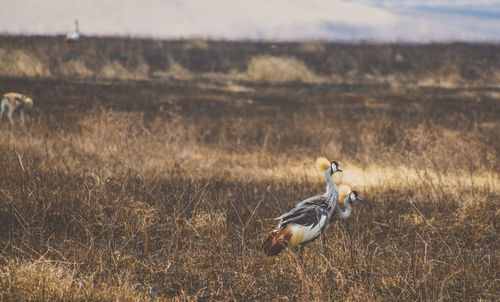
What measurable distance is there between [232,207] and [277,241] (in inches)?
84.9

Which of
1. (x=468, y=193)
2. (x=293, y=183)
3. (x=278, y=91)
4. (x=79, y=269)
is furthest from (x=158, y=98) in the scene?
(x=79, y=269)

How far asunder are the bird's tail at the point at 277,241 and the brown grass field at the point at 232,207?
0.69ft

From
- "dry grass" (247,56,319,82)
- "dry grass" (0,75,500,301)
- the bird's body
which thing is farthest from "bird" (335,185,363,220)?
"dry grass" (247,56,319,82)

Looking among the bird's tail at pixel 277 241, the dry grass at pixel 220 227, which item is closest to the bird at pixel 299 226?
the bird's tail at pixel 277 241

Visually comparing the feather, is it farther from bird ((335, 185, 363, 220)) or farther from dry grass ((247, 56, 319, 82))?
dry grass ((247, 56, 319, 82))

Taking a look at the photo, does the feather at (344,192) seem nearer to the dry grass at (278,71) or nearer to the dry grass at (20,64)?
the dry grass at (20,64)

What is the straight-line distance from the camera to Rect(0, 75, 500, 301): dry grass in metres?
3.21

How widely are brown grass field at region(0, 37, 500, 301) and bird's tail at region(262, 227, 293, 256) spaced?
211 mm

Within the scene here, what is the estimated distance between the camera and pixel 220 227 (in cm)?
448

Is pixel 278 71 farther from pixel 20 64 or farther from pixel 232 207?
pixel 232 207

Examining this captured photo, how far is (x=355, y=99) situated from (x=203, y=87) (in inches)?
242

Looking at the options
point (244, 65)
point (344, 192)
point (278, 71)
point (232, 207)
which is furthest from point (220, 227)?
point (244, 65)

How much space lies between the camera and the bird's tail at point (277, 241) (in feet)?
9.89

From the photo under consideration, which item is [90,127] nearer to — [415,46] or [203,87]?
[203,87]
